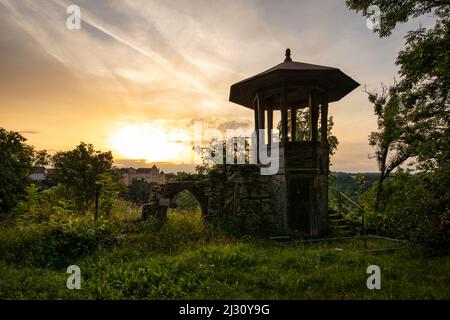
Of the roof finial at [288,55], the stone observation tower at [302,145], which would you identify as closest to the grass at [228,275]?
the stone observation tower at [302,145]

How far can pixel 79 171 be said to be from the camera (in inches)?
929

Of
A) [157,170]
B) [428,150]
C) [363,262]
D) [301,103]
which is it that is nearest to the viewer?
[363,262]

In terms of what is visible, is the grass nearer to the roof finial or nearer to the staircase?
the staircase

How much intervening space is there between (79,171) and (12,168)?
22.0 feet

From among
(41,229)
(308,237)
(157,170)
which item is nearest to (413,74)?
(308,237)

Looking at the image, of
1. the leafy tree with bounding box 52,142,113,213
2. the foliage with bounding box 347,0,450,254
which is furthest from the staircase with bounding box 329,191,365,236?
the leafy tree with bounding box 52,142,113,213

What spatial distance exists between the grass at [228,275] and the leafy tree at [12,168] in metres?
9.97

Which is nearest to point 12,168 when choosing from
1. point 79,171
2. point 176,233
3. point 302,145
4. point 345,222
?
point 79,171

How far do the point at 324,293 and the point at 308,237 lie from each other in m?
6.24

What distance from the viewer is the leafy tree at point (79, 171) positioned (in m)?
23.2

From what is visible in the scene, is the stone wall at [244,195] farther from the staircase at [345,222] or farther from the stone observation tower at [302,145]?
the staircase at [345,222]

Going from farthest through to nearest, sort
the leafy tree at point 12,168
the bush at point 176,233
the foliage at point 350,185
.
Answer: the foliage at point 350,185, the leafy tree at point 12,168, the bush at point 176,233
